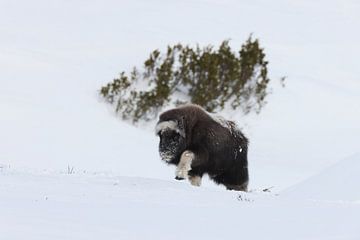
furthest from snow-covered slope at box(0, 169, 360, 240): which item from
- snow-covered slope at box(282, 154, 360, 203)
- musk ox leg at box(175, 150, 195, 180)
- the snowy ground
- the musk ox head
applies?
snow-covered slope at box(282, 154, 360, 203)

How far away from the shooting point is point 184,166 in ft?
28.3

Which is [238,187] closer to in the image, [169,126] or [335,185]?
[169,126]

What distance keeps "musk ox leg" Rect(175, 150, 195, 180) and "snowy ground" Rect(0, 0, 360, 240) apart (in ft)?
2.35

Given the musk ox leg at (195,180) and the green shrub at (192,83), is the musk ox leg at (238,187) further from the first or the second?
the green shrub at (192,83)

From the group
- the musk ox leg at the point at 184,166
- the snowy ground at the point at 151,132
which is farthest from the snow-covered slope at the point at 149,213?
the musk ox leg at the point at 184,166

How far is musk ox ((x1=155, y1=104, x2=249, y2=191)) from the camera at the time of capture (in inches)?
345

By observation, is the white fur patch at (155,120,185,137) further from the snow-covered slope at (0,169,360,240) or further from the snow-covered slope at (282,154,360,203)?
the snow-covered slope at (282,154,360,203)

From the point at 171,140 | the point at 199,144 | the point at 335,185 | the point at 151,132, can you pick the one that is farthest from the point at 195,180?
the point at 151,132

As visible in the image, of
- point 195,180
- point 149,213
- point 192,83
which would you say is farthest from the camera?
point 192,83

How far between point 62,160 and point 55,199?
1066 cm

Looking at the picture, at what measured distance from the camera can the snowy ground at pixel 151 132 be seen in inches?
213

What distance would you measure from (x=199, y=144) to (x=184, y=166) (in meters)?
0.45

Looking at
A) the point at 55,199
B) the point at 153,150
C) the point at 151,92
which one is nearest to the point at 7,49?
the point at 151,92

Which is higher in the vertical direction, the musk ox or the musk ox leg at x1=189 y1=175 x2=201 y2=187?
the musk ox
